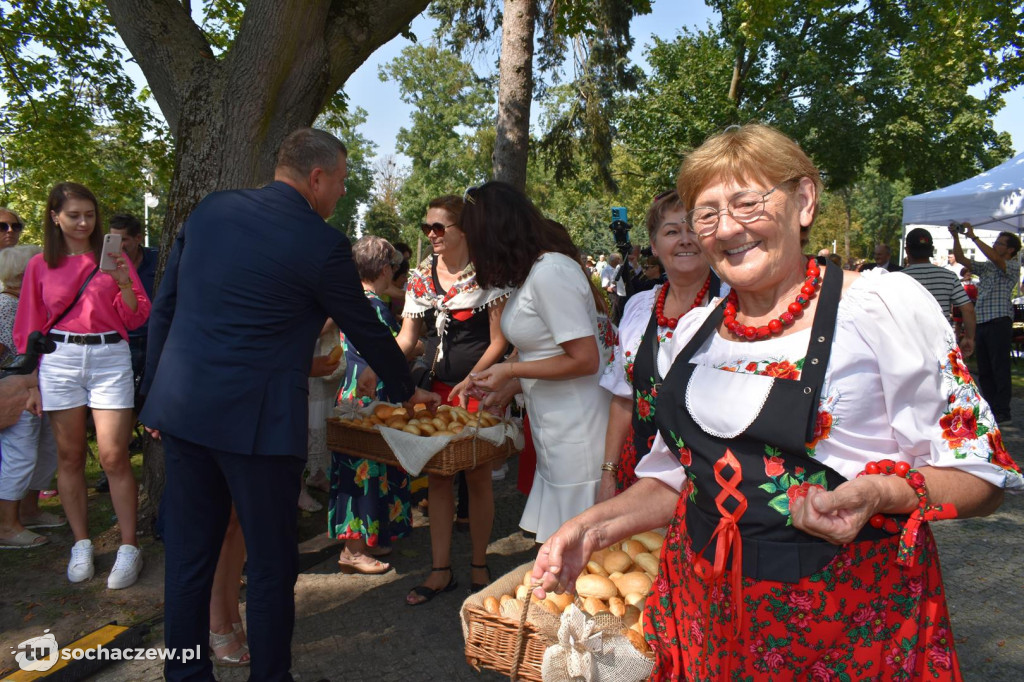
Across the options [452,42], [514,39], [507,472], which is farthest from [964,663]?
[452,42]

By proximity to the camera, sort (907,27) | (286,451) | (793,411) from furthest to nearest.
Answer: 1. (907,27)
2. (286,451)
3. (793,411)

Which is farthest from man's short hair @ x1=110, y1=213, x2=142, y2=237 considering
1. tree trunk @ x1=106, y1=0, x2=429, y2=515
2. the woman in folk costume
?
the woman in folk costume

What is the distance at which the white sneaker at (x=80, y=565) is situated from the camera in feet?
14.0

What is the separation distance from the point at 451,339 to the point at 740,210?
3159 millimetres

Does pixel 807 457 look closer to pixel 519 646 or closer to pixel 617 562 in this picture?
pixel 519 646

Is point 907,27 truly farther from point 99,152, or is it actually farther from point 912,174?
point 99,152

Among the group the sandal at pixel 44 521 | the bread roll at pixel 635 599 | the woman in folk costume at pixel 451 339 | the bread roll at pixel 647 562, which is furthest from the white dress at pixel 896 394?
the sandal at pixel 44 521

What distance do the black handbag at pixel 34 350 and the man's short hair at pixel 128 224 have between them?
183cm

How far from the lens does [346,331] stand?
9.84 feet

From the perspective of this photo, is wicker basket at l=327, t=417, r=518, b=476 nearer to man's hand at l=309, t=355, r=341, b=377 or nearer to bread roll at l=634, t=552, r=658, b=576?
man's hand at l=309, t=355, r=341, b=377

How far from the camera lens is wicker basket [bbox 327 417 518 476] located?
3717 mm

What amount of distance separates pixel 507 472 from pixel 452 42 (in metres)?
9.35

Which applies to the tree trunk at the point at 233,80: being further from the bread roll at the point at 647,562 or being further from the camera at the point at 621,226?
the camera at the point at 621,226

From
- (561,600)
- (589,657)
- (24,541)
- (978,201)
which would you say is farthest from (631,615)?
(978,201)
